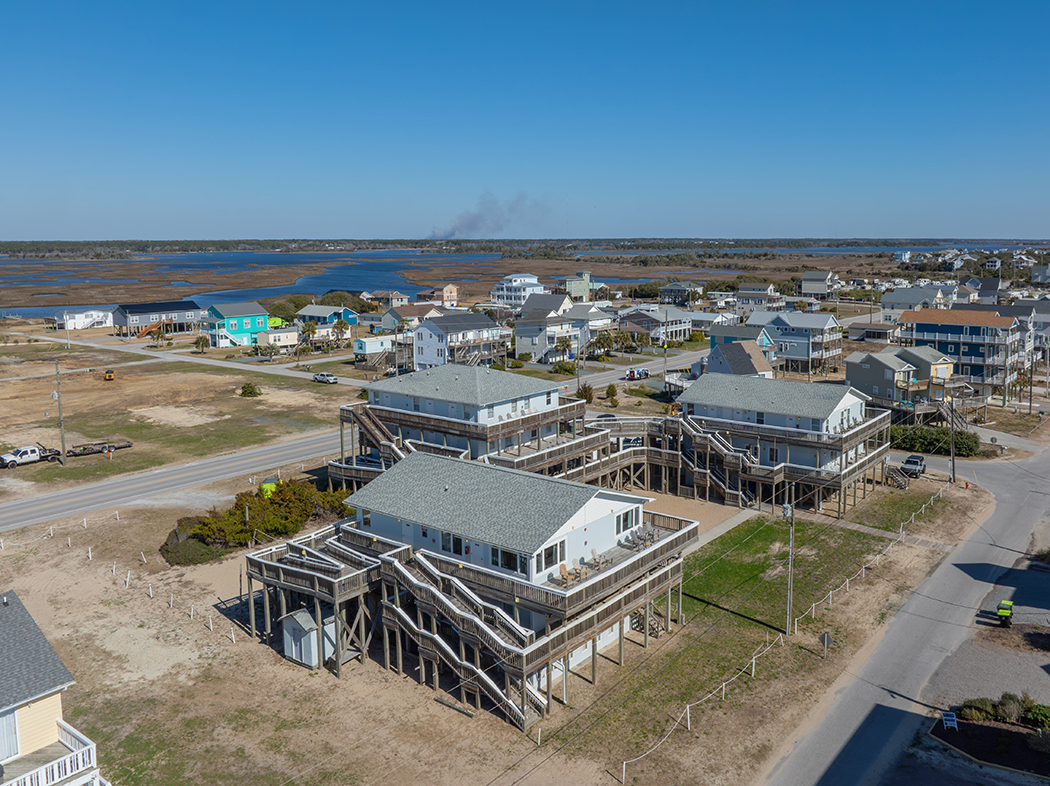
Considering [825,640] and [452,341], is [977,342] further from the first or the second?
[825,640]

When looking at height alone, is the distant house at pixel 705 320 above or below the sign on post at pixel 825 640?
above

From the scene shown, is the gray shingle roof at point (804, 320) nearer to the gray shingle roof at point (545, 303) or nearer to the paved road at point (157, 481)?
the gray shingle roof at point (545, 303)

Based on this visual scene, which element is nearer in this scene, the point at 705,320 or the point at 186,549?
the point at 186,549

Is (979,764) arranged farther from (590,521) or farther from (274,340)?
(274,340)

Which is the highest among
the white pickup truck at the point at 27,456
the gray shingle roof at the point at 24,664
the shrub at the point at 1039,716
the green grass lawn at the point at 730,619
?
the gray shingle roof at the point at 24,664

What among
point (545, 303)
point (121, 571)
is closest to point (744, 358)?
point (545, 303)

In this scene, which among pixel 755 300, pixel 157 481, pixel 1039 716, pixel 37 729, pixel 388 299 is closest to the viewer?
pixel 37 729

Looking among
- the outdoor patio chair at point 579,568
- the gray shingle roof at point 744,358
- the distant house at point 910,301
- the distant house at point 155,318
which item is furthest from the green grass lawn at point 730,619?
the distant house at point 155,318
